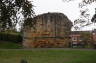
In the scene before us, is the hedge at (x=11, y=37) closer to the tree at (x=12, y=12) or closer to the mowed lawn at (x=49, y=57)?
the mowed lawn at (x=49, y=57)

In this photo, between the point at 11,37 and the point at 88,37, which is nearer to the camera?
the point at 88,37

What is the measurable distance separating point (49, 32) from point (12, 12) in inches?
1435

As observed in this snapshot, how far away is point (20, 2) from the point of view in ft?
45.2

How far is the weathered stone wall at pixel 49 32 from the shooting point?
48906 millimetres

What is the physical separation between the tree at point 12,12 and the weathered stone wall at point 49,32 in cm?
3383

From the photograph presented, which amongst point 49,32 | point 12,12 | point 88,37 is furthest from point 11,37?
point 12,12

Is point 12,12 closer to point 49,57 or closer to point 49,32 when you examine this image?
point 49,57

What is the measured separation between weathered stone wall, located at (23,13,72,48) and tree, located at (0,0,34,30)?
111 feet

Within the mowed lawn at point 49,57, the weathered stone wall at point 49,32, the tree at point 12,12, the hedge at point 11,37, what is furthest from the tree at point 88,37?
the tree at point 12,12

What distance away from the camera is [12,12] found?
1378cm

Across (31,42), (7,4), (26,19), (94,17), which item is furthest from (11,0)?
(31,42)

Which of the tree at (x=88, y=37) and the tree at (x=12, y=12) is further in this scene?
the tree at (x=88, y=37)

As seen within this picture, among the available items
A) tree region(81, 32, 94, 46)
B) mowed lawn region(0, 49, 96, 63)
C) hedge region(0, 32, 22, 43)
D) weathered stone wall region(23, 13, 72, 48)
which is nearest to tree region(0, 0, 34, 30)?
mowed lawn region(0, 49, 96, 63)

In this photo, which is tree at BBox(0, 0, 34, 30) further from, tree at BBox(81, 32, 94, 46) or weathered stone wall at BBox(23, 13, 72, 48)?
weathered stone wall at BBox(23, 13, 72, 48)
